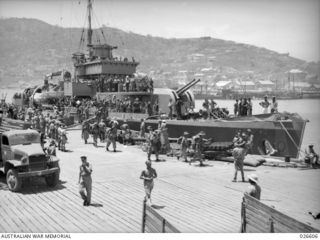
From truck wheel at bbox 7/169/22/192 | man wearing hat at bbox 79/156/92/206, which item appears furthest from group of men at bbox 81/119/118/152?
man wearing hat at bbox 79/156/92/206

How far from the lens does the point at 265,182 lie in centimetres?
1159

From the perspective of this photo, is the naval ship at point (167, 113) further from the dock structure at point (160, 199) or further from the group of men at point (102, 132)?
the dock structure at point (160, 199)

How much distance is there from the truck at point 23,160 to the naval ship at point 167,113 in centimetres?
921

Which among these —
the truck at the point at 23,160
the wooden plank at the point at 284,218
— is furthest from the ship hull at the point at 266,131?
the wooden plank at the point at 284,218

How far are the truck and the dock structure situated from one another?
1.22ft

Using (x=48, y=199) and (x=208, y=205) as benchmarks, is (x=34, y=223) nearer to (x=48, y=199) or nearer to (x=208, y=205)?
(x=48, y=199)

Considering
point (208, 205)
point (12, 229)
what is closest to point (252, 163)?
point (208, 205)

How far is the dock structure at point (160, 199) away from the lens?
775 centimetres

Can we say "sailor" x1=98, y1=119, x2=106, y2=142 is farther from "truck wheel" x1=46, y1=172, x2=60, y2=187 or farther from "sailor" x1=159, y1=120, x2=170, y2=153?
"truck wheel" x1=46, y1=172, x2=60, y2=187

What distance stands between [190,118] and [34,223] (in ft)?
46.8

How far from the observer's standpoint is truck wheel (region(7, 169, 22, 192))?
9921 millimetres

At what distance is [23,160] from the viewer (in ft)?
32.7

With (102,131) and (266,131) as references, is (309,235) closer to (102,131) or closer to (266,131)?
(266,131)

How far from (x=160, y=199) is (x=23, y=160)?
12.6 ft
